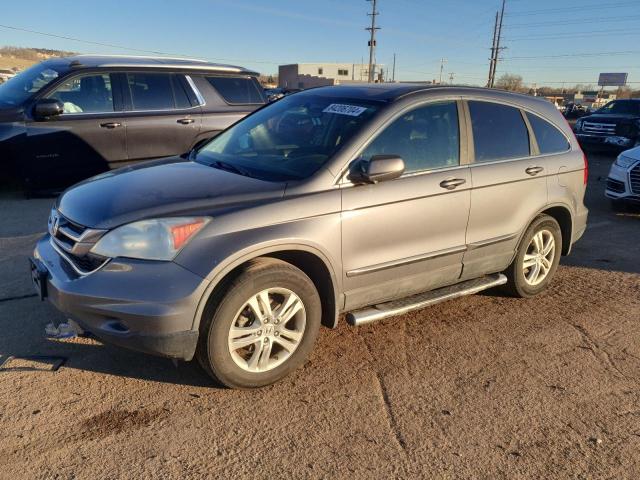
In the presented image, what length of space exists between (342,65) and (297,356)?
100319mm

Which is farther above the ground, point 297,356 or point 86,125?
point 86,125

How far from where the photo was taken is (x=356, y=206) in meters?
3.37

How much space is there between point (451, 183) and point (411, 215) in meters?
0.47

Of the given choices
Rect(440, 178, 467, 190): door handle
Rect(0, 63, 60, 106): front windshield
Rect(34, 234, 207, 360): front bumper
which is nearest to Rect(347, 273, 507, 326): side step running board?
Rect(440, 178, 467, 190): door handle

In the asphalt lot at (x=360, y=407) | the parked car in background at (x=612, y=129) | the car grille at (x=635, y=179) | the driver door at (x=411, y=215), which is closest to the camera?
the asphalt lot at (x=360, y=407)

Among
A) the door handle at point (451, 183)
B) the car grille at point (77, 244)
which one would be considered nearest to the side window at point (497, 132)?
the door handle at point (451, 183)

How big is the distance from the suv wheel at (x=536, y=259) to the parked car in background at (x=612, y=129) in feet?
41.2

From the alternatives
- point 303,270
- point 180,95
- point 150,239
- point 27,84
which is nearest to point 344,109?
point 303,270

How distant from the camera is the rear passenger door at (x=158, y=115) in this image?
7438 mm

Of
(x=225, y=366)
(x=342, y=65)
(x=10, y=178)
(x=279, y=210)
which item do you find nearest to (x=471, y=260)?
(x=279, y=210)

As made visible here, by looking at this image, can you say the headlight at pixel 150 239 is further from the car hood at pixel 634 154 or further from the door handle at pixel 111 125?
the car hood at pixel 634 154

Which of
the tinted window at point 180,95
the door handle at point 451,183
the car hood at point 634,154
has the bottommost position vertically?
the car hood at point 634,154

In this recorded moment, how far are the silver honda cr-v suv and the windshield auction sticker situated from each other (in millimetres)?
16

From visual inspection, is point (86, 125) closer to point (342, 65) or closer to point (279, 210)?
point (279, 210)
